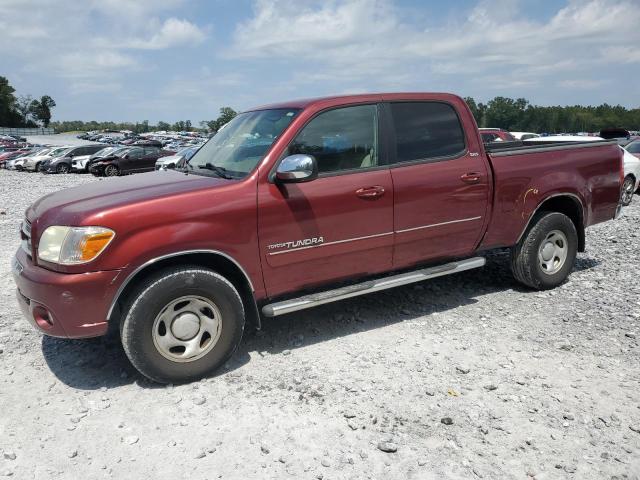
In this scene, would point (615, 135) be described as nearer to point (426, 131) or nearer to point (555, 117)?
point (426, 131)

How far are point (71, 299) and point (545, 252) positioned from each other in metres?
4.47

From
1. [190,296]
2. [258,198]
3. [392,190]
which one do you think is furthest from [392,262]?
[190,296]

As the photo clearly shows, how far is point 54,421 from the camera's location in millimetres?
3494

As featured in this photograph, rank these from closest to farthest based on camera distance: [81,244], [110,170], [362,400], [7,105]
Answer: [81,244] < [362,400] < [110,170] < [7,105]

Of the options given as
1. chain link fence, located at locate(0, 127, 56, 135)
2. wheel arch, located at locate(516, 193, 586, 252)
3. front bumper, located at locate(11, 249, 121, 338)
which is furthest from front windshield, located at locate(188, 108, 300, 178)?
chain link fence, located at locate(0, 127, 56, 135)

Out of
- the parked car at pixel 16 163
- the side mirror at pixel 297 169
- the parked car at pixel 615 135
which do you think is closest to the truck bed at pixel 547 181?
the side mirror at pixel 297 169

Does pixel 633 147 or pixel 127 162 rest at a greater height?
pixel 633 147

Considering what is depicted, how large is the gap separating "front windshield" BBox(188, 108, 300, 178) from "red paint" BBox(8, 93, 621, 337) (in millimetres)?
130

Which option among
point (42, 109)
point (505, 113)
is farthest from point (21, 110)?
point (505, 113)

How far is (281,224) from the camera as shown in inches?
160

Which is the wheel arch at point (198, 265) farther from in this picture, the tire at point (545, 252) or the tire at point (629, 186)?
the tire at point (629, 186)

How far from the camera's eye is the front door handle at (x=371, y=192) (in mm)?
4352

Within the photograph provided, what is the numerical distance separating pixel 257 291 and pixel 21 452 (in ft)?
5.84

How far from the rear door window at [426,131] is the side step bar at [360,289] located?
0.98 m
